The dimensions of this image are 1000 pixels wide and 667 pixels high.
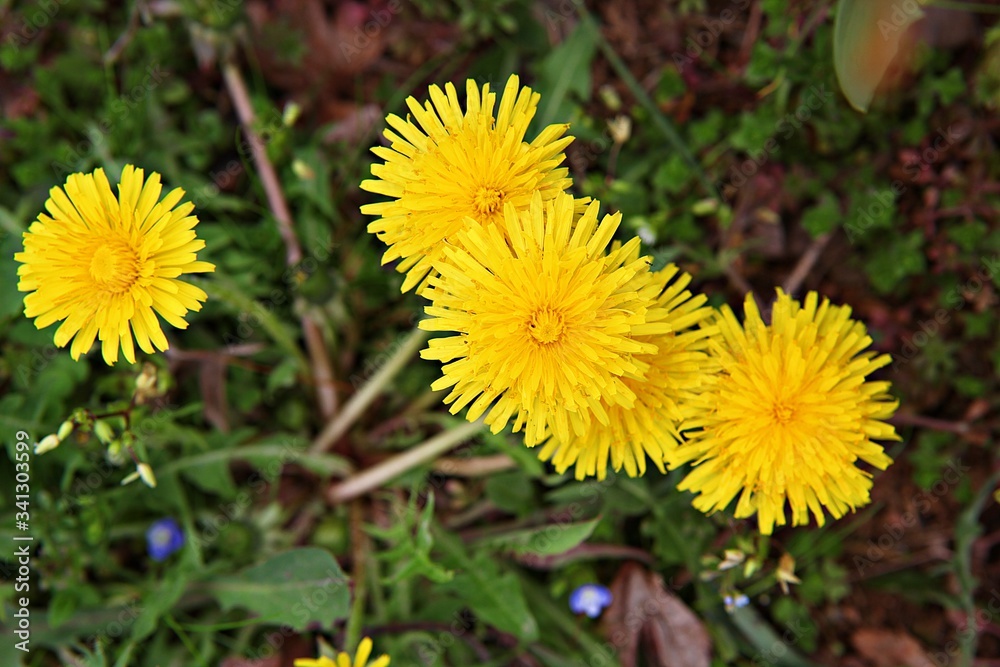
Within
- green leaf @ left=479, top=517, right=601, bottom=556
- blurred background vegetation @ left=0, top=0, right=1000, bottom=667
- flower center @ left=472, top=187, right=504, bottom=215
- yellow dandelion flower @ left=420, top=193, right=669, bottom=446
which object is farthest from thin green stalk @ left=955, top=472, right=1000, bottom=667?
flower center @ left=472, top=187, right=504, bottom=215

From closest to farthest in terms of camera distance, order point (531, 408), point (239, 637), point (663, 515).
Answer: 1. point (531, 408)
2. point (663, 515)
3. point (239, 637)

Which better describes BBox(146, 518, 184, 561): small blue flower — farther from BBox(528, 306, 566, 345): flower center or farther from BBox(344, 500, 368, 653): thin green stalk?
BBox(528, 306, 566, 345): flower center

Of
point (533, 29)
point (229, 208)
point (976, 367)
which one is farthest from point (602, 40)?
point (976, 367)

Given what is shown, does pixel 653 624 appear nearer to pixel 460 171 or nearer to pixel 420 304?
pixel 420 304

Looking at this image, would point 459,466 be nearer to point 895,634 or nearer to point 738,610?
point 738,610

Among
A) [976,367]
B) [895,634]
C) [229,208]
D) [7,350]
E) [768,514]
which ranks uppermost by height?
[229,208]
